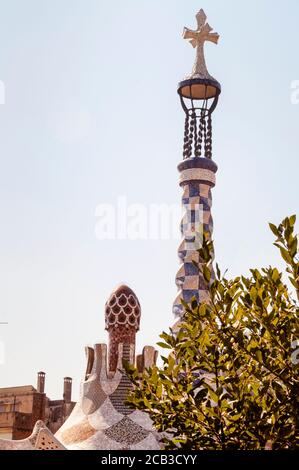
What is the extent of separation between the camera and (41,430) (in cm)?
1152

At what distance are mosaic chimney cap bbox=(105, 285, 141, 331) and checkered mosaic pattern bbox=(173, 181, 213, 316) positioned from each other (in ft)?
8.94

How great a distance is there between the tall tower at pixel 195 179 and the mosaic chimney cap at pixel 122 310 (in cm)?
251

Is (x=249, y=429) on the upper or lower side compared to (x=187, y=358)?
lower

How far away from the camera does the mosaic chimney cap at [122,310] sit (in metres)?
13.8

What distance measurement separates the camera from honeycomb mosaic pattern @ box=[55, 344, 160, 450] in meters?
12.7

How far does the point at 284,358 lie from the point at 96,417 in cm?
808

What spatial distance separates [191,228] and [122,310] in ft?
12.2

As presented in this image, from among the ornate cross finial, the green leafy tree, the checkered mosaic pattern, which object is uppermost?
the ornate cross finial

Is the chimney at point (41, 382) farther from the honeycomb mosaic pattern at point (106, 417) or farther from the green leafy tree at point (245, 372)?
the green leafy tree at point (245, 372)

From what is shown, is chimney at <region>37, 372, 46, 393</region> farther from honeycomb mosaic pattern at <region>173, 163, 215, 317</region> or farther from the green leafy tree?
the green leafy tree

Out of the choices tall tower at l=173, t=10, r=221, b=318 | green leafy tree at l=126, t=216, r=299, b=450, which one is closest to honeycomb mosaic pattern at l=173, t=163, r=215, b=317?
tall tower at l=173, t=10, r=221, b=318

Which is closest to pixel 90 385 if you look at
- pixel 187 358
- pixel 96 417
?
pixel 96 417
